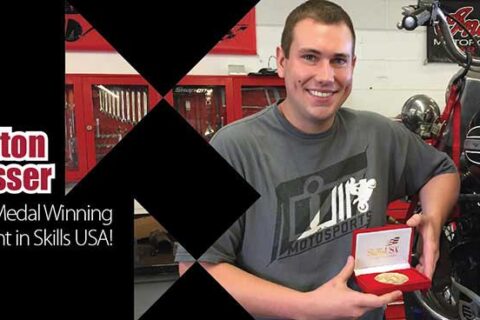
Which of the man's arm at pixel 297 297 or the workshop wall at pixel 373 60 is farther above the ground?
the workshop wall at pixel 373 60

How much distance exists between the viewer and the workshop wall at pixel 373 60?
333 cm

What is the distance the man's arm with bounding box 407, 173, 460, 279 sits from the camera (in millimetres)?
1132

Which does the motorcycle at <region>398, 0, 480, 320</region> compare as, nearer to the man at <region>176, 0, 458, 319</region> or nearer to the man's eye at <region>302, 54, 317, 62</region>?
the man at <region>176, 0, 458, 319</region>

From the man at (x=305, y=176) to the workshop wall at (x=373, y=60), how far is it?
2.26 metres

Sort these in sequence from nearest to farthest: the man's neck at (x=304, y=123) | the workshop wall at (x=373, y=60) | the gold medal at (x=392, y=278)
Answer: the gold medal at (x=392, y=278), the man's neck at (x=304, y=123), the workshop wall at (x=373, y=60)

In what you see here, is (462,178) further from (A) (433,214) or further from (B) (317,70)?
(B) (317,70)

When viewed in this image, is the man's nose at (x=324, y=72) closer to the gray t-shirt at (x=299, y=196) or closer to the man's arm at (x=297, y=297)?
the gray t-shirt at (x=299, y=196)

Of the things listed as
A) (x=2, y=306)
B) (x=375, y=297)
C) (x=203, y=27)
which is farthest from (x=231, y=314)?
(x=203, y=27)

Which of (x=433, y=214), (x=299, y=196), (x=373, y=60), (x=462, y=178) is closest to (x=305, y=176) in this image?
(x=299, y=196)

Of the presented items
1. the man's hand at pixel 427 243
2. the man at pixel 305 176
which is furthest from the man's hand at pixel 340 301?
the man's hand at pixel 427 243

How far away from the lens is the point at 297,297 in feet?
3.12

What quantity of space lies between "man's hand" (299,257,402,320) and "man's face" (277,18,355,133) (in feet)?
1.27

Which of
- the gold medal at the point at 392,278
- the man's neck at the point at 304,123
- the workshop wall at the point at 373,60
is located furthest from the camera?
the workshop wall at the point at 373,60

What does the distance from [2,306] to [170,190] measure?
49.5 inches
